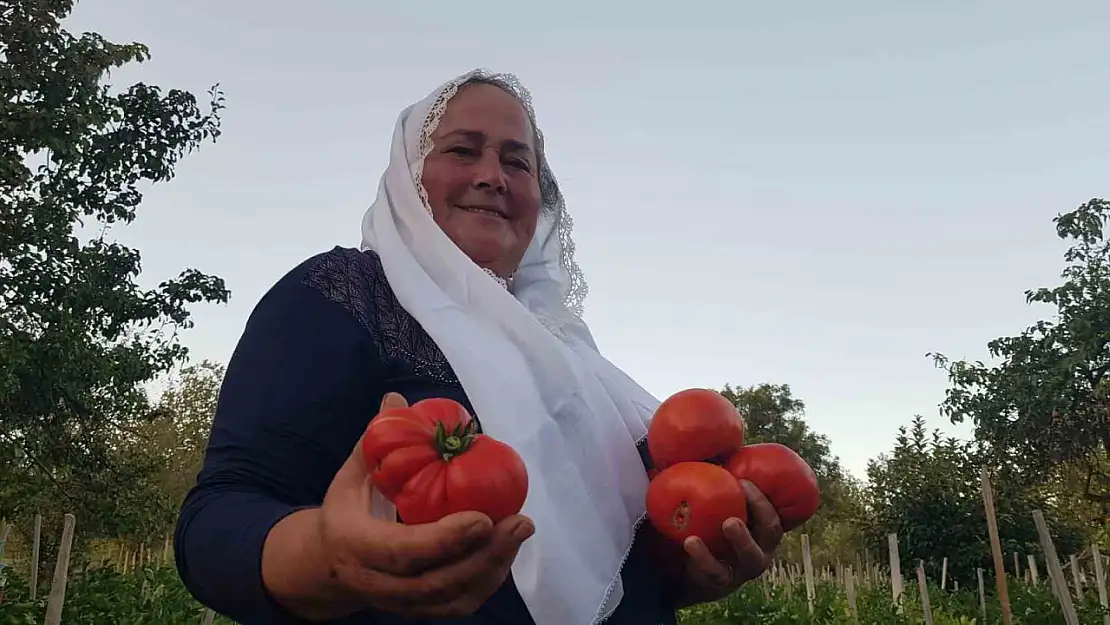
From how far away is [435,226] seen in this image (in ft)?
4.83

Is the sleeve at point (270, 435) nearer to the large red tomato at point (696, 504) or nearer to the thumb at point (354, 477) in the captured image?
the thumb at point (354, 477)

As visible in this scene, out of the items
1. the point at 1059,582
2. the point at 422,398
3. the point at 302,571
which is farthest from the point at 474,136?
the point at 1059,582

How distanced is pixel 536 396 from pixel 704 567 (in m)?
0.36

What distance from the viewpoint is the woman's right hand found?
2.48 feet

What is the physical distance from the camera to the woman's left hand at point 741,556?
1262 mm

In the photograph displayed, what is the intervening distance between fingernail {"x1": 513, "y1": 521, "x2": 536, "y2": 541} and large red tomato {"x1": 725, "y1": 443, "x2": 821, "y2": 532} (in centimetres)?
68

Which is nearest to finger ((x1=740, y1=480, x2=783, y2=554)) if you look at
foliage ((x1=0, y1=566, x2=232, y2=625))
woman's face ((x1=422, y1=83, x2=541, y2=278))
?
woman's face ((x1=422, y1=83, x2=541, y2=278))

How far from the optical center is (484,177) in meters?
1.57

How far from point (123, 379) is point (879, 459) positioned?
21.2 m

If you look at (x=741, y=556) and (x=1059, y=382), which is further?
(x=1059, y=382)

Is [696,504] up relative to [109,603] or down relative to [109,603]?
up

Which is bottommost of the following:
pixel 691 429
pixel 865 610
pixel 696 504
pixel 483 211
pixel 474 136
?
pixel 865 610

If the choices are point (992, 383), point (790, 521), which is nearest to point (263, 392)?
point (790, 521)

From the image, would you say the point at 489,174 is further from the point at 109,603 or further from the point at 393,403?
the point at 109,603
